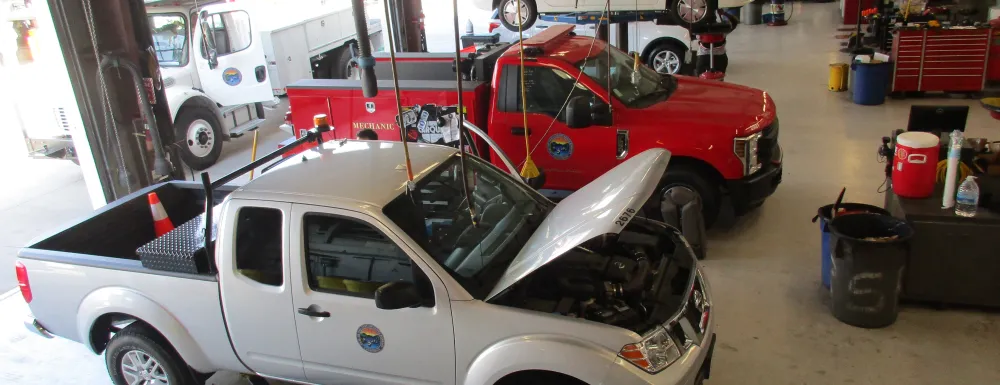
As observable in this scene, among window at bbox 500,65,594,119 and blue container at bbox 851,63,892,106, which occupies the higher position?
window at bbox 500,65,594,119

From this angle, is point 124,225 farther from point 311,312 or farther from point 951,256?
point 951,256

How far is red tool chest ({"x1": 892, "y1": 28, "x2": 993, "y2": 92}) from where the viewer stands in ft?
33.9

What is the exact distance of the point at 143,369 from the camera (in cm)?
420

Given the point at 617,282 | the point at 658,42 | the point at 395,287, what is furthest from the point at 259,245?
the point at 658,42

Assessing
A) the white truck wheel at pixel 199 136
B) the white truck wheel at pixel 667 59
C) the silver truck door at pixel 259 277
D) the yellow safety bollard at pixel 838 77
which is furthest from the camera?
the white truck wheel at pixel 667 59

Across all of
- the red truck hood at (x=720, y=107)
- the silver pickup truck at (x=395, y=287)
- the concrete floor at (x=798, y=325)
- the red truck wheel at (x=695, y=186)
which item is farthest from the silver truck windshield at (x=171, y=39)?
the red truck wheel at (x=695, y=186)

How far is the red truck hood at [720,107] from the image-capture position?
6.15 metres

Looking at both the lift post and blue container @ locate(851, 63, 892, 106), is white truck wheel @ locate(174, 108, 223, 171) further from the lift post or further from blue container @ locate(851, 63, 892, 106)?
blue container @ locate(851, 63, 892, 106)

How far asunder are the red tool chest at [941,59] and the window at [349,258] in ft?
32.3

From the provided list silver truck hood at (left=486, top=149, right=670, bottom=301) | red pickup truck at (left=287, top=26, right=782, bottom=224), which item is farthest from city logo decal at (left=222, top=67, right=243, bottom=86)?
silver truck hood at (left=486, top=149, right=670, bottom=301)

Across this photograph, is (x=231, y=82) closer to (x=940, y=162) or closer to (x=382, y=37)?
(x=382, y=37)

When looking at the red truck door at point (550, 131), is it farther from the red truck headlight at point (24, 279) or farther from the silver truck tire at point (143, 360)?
the red truck headlight at point (24, 279)

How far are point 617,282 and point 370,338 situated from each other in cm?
133

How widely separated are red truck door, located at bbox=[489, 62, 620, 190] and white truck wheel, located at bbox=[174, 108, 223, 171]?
497 centimetres
